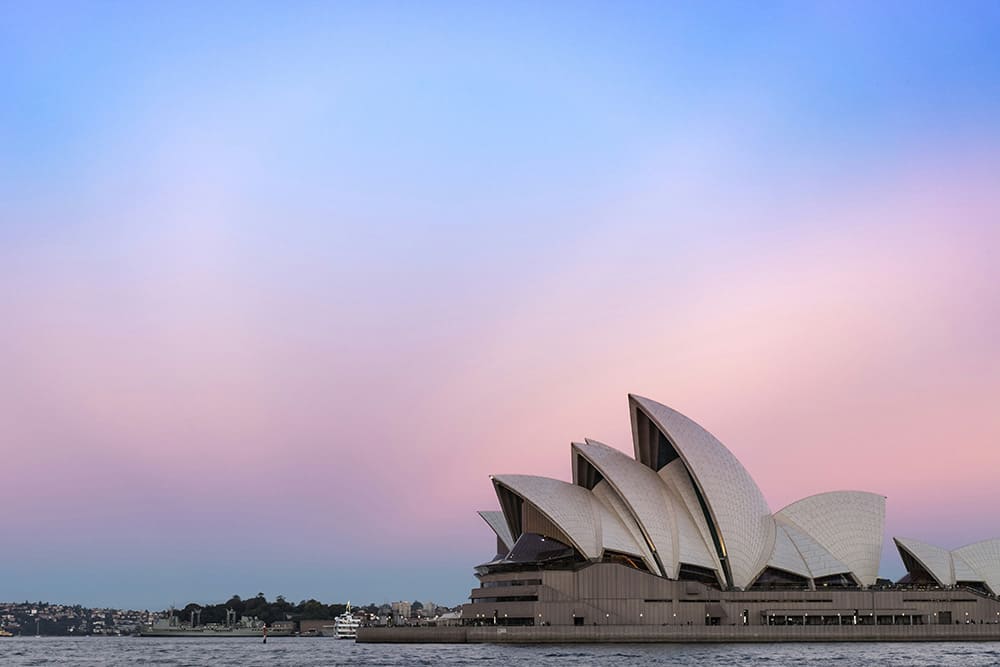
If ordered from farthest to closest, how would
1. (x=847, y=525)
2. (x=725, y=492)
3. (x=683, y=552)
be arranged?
(x=847, y=525) < (x=725, y=492) < (x=683, y=552)

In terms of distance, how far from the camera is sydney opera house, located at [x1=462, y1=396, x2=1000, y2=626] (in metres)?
88.7

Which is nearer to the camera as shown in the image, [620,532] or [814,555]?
[620,532]

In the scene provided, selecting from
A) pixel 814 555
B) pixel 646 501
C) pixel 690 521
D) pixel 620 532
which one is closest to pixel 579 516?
pixel 620 532

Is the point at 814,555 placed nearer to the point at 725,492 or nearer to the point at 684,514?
the point at 725,492

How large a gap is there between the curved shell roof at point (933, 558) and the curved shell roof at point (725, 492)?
15565mm

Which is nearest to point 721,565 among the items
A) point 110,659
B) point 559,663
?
point 559,663

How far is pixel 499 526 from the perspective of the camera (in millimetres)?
107625

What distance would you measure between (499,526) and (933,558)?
129 feet

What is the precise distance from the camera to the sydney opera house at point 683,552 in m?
88.7

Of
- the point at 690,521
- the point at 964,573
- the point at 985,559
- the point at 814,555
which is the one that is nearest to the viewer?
the point at 690,521

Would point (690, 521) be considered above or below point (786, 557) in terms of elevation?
above

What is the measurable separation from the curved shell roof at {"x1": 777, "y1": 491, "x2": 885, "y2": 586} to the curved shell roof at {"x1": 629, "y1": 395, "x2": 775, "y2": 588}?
16.0ft

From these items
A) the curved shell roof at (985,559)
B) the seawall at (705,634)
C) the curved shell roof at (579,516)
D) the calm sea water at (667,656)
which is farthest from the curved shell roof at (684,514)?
the curved shell roof at (985,559)

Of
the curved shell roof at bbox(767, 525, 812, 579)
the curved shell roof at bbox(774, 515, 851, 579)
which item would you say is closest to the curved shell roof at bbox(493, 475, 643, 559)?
the curved shell roof at bbox(767, 525, 812, 579)
